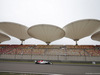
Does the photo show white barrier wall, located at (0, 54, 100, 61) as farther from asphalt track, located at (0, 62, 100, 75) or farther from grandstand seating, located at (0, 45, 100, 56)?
asphalt track, located at (0, 62, 100, 75)

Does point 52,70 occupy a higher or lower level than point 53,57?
higher

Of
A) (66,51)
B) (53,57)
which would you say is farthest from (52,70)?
(66,51)

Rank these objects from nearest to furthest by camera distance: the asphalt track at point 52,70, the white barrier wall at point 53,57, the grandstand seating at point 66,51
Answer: the asphalt track at point 52,70
the white barrier wall at point 53,57
the grandstand seating at point 66,51

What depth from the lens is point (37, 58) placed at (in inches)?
787

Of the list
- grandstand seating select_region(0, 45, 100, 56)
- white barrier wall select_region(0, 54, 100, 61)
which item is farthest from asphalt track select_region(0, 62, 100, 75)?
grandstand seating select_region(0, 45, 100, 56)

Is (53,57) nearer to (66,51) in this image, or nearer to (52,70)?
(66,51)

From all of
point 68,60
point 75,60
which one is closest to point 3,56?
point 68,60

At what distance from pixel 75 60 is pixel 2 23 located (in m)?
28.0

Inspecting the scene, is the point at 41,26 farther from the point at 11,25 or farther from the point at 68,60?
the point at 68,60

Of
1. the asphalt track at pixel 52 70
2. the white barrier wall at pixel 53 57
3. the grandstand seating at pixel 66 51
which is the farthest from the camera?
the grandstand seating at pixel 66 51

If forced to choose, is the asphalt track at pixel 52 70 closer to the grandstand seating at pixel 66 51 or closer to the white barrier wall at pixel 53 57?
the white barrier wall at pixel 53 57

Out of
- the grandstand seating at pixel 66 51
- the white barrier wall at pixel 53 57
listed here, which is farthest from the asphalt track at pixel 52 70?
the grandstand seating at pixel 66 51

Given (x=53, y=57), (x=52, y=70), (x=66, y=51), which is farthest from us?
(x=66, y=51)

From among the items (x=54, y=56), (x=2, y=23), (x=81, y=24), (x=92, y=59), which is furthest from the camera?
(x=2, y=23)
